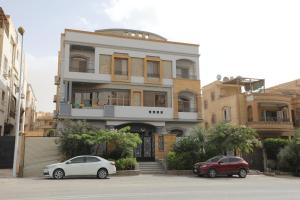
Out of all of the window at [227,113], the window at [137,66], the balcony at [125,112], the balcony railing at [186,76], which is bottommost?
the balcony at [125,112]

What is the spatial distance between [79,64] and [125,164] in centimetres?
1282

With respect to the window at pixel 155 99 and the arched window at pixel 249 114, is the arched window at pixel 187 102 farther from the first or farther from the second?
the arched window at pixel 249 114

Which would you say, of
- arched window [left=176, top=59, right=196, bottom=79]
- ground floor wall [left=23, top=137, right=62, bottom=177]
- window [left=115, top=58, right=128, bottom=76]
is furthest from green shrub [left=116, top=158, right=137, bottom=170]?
arched window [left=176, top=59, right=196, bottom=79]

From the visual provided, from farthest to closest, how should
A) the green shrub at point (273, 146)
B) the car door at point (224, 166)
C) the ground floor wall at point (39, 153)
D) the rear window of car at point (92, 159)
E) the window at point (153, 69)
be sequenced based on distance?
1. the window at point (153, 69)
2. the green shrub at point (273, 146)
3. the ground floor wall at point (39, 153)
4. the car door at point (224, 166)
5. the rear window of car at point (92, 159)

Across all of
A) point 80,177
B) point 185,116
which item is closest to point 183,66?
point 185,116

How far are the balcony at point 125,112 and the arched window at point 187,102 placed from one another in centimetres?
235

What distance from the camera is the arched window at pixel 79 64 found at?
1242 inches

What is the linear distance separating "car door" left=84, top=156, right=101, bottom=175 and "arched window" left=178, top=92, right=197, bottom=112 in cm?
1466

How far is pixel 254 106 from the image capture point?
37.7m

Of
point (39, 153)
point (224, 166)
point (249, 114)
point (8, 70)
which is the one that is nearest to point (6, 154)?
point (39, 153)

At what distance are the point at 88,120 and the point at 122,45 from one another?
8320 mm

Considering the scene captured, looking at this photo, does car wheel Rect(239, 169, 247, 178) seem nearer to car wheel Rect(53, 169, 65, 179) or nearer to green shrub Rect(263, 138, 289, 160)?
green shrub Rect(263, 138, 289, 160)

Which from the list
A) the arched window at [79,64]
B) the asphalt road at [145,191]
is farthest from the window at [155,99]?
the asphalt road at [145,191]

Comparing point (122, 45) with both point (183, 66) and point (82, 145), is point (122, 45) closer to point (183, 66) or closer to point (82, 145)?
point (183, 66)
